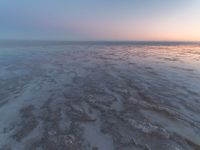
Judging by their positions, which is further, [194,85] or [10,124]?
[194,85]

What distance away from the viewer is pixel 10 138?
486 cm

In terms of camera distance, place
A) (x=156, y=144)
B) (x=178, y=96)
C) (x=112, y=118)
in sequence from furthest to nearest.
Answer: (x=178, y=96) < (x=112, y=118) < (x=156, y=144)

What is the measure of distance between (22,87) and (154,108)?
7530 millimetres

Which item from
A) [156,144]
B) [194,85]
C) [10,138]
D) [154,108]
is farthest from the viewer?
[194,85]

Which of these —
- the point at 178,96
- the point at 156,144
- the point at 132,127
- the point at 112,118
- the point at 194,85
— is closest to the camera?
the point at 156,144

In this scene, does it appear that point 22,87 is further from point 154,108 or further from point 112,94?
point 154,108

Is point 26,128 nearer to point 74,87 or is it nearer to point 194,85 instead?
point 74,87

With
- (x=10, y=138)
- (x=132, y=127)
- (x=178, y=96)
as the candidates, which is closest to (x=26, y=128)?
(x=10, y=138)

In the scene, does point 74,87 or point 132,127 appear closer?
point 132,127

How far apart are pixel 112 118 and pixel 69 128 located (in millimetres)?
1607

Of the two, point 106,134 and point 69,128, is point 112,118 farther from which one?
point 69,128

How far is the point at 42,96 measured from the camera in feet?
27.1

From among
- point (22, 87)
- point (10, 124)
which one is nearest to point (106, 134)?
point (10, 124)

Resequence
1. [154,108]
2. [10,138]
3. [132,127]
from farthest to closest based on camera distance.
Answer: [154,108]
[132,127]
[10,138]
